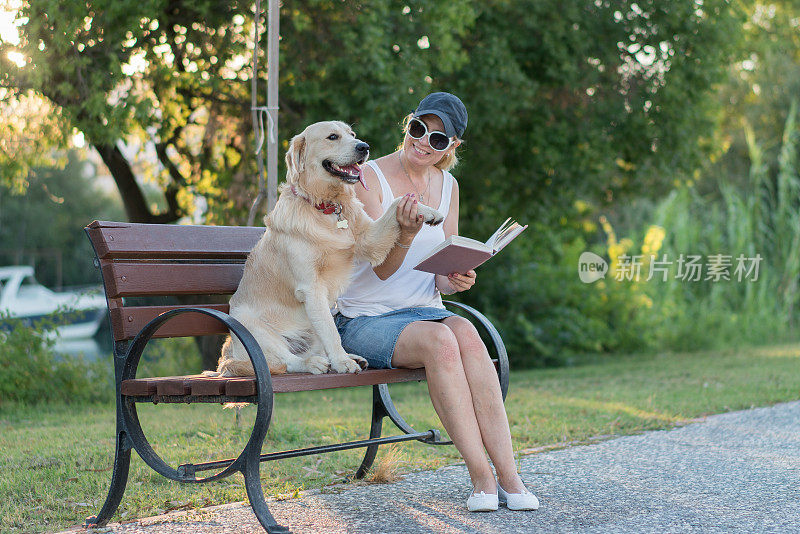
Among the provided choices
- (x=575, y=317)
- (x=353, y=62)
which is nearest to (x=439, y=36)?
(x=353, y=62)

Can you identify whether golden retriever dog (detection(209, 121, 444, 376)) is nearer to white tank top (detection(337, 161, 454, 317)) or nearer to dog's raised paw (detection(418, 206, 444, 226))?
dog's raised paw (detection(418, 206, 444, 226))

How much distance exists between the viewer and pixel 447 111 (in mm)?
3803

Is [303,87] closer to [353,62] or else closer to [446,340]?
[353,62]

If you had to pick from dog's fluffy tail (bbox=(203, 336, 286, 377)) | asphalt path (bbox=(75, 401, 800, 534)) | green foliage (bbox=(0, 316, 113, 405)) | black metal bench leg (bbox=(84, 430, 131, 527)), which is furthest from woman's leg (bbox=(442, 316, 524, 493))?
green foliage (bbox=(0, 316, 113, 405))

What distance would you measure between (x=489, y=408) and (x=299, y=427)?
2242 millimetres

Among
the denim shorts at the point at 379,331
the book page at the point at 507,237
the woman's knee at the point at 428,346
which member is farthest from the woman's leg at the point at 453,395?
the book page at the point at 507,237

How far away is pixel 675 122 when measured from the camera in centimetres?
995

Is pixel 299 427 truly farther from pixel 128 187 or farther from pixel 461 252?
pixel 128 187

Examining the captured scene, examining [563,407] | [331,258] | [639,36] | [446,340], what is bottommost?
[563,407]

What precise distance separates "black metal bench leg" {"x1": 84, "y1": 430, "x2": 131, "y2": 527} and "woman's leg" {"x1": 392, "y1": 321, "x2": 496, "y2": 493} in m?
1.15

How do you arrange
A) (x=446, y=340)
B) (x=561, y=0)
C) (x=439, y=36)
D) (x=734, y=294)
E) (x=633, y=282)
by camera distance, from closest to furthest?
(x=446, y=340) → (x=439, y=36) → (x=561, y=0) → (x=633, y=282) → (x=734, y=294)

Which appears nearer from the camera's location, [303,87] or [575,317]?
[303,87]

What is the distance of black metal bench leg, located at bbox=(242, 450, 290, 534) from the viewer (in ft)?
9.44

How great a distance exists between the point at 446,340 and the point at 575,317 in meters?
8.32
